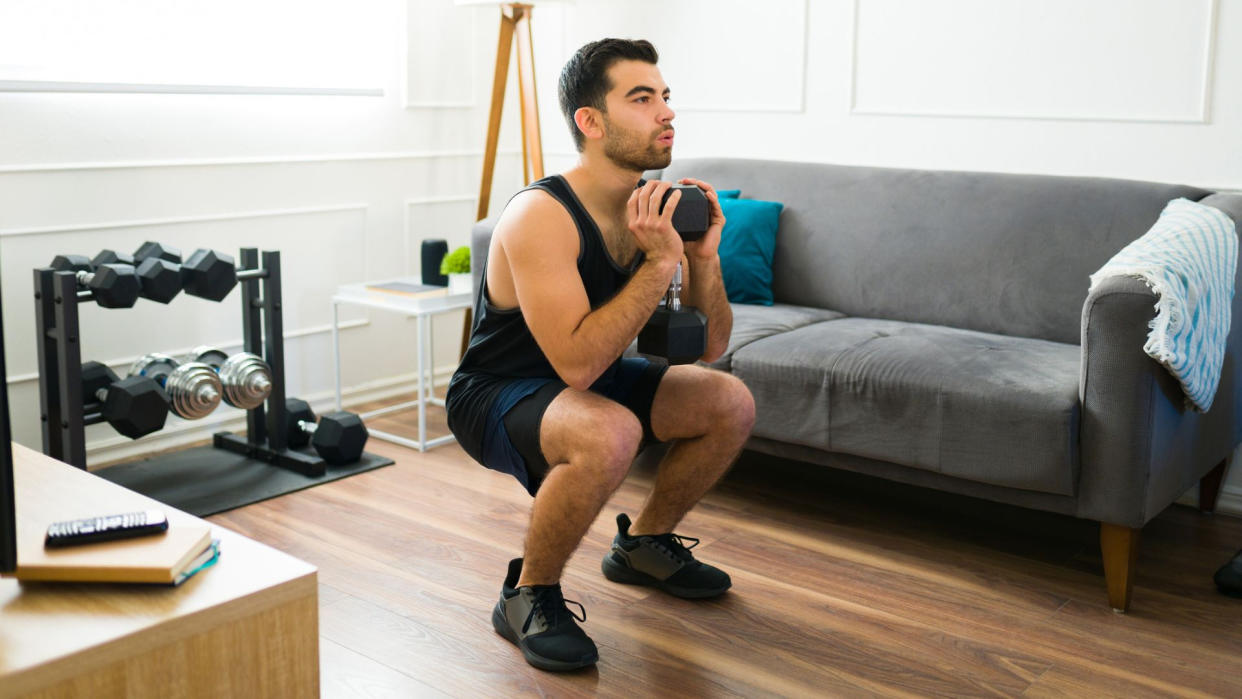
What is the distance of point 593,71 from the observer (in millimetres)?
2168

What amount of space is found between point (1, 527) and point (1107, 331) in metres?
1.91

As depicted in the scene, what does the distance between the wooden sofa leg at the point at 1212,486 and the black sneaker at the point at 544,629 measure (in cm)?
172

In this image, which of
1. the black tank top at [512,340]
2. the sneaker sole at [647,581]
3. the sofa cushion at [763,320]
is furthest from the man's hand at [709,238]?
the sneaker sole at [647,581]

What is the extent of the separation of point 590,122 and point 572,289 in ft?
1.12

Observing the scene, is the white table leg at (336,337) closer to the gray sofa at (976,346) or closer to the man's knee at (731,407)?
the gray sofa at (976,346)

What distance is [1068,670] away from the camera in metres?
2.07

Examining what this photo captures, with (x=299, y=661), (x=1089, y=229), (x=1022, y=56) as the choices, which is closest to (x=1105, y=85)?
(x=1022, y=56)

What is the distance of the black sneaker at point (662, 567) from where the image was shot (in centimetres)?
237

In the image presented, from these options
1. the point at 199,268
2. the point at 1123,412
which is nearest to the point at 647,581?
the point at 1123,412

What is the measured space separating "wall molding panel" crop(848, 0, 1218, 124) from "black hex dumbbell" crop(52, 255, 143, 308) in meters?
2.07

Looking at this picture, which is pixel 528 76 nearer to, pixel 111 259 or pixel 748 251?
pixel 748 251

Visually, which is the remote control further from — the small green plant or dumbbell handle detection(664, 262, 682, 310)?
the small green plant

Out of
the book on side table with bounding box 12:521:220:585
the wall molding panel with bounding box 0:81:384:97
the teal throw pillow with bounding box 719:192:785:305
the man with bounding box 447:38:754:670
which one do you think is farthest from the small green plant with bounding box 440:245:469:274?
the book on side table with bounding box 12:521:220:585

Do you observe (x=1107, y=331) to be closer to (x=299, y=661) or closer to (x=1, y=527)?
(x=299, y=661)
